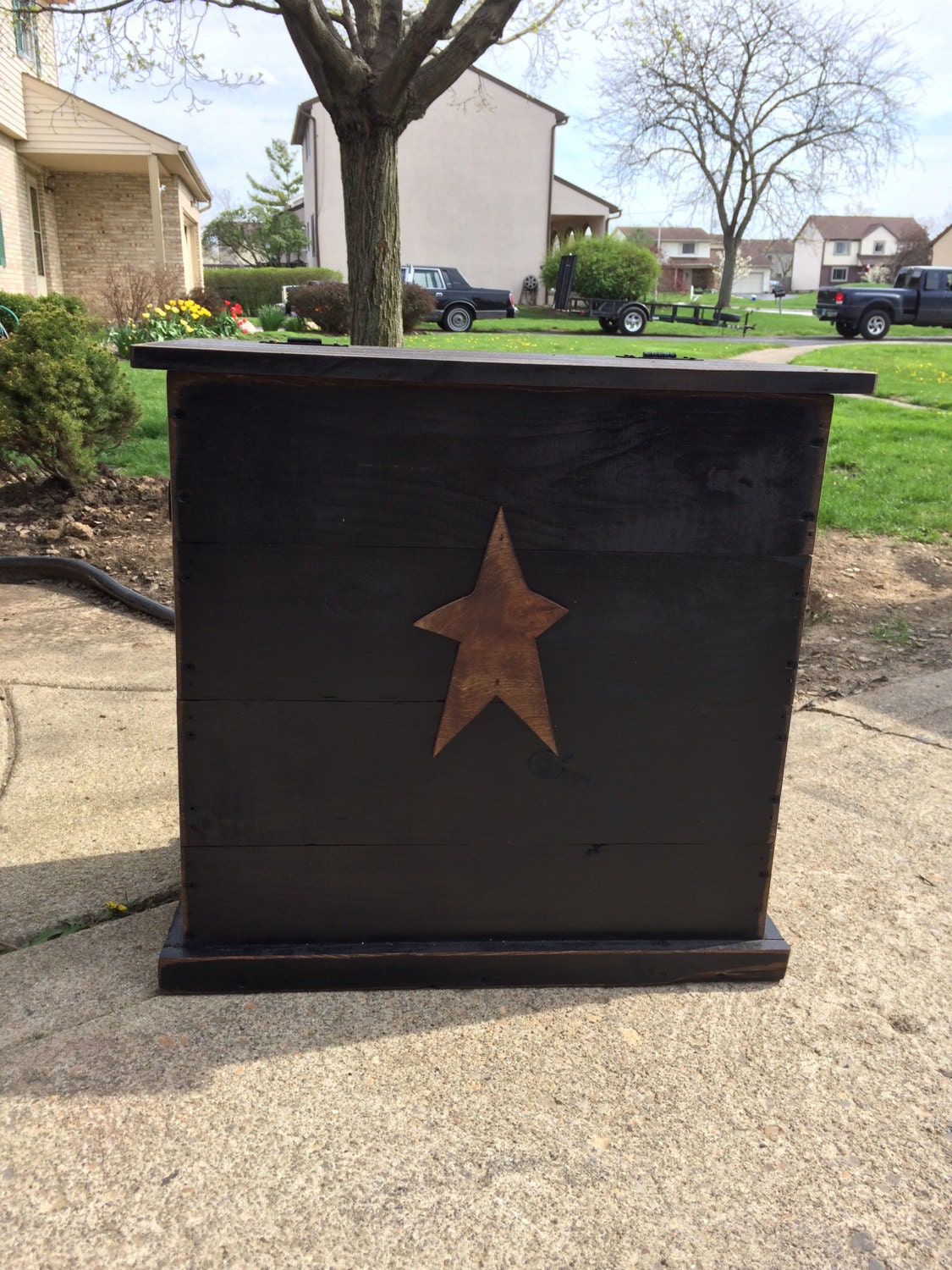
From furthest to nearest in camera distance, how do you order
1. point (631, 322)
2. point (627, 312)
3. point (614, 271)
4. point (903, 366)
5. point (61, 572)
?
1. point (614, 271)
2. point (631, 322)
3. point (627, 312)
4. point (903, 366)
5. point (61, 572)

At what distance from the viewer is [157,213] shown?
19.4m

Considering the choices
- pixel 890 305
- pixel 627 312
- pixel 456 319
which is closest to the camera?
pixel 456 319

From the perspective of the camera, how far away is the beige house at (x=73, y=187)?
17078mm

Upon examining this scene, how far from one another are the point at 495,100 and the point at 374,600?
3665 centimetres

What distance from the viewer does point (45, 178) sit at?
20.2m

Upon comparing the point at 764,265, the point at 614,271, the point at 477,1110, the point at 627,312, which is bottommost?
the point at 477,1110

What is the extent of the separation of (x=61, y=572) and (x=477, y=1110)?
425 centimetres

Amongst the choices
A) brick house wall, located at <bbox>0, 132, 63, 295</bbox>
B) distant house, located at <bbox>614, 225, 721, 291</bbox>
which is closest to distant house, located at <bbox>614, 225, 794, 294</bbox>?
distant house, located at <bbox>614, 225, 721, 291</bbox>

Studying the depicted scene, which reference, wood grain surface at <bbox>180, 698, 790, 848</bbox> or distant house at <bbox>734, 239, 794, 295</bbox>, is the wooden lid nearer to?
wood grain surface at <bbox>180, 698, 790, 848</bbox>

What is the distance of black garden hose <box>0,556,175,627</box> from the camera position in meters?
5.01

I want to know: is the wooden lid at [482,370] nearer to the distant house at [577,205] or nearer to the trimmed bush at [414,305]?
the trimmed bush at [414,305]

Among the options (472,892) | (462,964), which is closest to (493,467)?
(472,892)

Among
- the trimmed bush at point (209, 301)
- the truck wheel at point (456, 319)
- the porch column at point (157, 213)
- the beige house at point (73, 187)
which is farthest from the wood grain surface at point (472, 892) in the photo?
the truck wheel at point (456, 319)

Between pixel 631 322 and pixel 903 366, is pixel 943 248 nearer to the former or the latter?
pixel 631 322
